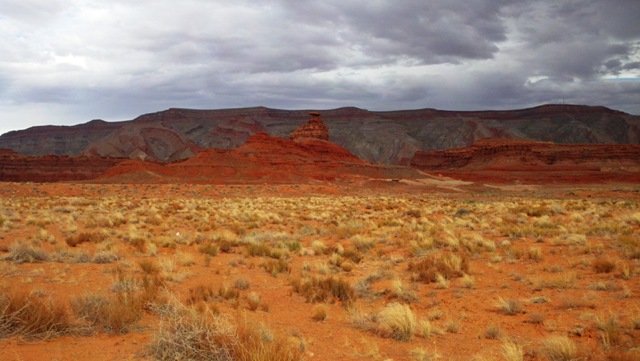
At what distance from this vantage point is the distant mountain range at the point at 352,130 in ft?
445

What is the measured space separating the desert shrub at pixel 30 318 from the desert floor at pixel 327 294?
0.02 m

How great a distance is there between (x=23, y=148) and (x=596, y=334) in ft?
532

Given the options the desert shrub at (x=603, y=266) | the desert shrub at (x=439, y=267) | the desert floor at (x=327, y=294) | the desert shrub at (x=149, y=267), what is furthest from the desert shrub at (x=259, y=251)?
the desert shrub at (x=603, y=266)

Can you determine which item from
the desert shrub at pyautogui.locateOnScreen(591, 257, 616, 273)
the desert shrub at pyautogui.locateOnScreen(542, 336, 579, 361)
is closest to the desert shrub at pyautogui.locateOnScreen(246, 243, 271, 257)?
the desert shrub at pyautogui.locateOnScreen(591, 257, 616, 273)

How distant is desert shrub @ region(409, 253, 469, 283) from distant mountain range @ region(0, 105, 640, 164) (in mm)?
124974

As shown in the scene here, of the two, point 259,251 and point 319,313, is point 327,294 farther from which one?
point 259,251

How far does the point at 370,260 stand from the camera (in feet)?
41.0

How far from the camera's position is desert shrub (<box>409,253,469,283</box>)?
1005 centimetres

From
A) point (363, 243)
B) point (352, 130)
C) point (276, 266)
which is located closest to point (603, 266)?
point (363, 243)

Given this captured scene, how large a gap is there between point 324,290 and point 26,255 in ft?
22.5

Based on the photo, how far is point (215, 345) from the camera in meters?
4.95

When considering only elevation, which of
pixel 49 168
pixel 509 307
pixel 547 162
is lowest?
pixel 49 168

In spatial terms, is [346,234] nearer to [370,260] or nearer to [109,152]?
[370,260]

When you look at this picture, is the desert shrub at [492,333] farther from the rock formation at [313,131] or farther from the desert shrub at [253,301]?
the rock formation at [313,131]
